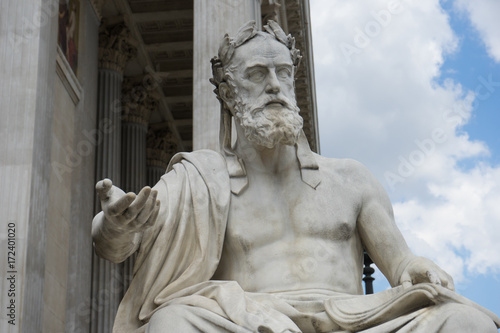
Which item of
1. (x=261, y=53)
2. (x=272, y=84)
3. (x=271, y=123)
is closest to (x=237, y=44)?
(x=261, y=53)

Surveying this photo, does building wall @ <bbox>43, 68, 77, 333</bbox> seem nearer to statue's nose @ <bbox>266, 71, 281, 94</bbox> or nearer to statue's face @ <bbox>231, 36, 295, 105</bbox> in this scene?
statue's face @ <bbox>231, 36, 295, 105</bbox>

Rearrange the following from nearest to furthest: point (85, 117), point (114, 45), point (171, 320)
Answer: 1. point (171, 320)
2. point (85, 117)
3. point (114, 45)

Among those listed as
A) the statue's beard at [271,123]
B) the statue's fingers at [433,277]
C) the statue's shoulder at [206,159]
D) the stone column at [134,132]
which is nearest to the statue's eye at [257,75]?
the statue's beard at [271,123]

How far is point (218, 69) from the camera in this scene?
18.7ft

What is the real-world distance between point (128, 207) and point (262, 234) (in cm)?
105

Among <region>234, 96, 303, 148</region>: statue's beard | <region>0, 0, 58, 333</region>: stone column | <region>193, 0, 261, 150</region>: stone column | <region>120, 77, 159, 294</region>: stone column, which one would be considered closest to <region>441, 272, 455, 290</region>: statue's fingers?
<region>234, 96, 303, 148</region>: statue's beard

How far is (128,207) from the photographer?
450 cm

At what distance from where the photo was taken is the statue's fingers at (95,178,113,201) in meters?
4.50

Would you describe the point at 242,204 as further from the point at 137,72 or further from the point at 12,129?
the point at 137,72

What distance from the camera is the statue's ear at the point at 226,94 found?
563 centimetres

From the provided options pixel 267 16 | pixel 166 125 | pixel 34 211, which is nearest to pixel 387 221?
pixel 34 211

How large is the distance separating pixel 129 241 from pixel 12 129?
6432 millimetres

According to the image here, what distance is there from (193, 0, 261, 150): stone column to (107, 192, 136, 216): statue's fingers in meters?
5.86

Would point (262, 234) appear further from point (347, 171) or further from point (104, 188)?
point (104, 188)
